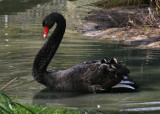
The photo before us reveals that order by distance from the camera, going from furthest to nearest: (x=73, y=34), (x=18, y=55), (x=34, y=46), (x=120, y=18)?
(x=120, y=18), (x=73, y=34), (x=34, y=46), (x=18, y=55)

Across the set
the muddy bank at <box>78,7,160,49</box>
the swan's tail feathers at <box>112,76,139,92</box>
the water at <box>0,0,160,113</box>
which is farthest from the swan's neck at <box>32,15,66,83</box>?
the muddy bank at <box>78,7,160,49</box>

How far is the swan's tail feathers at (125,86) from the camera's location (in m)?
6.25

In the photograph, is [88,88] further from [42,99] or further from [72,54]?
[72,54]

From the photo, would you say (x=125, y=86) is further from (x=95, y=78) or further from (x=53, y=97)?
(x=53, y=97)

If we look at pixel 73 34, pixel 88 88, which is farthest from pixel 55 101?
pixel 73 34

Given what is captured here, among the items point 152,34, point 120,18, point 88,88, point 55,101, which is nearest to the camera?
point 55,101

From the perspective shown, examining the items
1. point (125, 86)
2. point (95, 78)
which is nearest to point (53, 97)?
point (95, 78)

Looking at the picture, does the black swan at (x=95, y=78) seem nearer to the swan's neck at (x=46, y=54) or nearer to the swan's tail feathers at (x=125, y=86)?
the swan's tail feathers at (x=125, y=86)

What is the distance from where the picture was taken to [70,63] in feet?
26.4

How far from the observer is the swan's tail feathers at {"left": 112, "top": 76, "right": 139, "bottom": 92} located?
625cm

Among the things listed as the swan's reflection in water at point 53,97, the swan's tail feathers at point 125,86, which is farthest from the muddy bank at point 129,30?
the swan's reflection in water at point 53,97

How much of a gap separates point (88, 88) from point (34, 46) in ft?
13.4

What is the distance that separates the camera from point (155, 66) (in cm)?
793

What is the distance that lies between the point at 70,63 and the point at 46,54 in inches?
46.1
